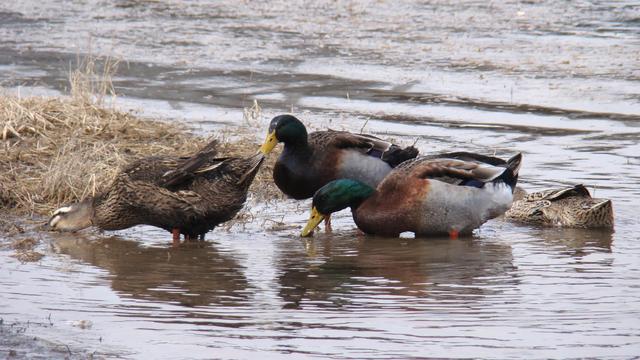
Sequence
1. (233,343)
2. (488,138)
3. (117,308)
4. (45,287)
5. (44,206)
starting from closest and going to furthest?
(233,343) < (117,308) < (45,287) < (44,206) < (488,138)

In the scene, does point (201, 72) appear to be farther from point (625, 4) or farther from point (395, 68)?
point (625, 4)

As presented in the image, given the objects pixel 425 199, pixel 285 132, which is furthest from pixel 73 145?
pixel 425 199

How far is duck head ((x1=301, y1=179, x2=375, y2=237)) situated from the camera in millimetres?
8523

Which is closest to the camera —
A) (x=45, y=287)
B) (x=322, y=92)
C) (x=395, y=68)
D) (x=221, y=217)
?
(x=45, y=287)

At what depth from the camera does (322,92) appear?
1377 centimetres

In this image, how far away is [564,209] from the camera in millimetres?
8781

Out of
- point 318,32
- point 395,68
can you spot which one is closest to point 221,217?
point 395,68

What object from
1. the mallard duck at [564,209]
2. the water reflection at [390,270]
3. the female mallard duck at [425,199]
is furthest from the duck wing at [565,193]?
the water reflection at [390,270]

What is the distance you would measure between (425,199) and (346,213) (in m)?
1.17

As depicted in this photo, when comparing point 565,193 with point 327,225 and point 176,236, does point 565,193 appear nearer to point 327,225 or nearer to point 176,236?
point 327,225

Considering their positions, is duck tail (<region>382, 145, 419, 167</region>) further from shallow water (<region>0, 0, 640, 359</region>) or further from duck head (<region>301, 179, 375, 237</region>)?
duck head (<region>301, 179, 375, 237</region>)

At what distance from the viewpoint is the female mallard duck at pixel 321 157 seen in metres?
9.27

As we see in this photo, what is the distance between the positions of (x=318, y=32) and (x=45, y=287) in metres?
10.5

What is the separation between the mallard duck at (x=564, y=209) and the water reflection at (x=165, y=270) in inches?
89.9
